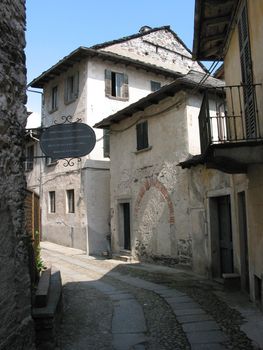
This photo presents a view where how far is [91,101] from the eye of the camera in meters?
17.9

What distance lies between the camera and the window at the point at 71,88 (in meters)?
18.8

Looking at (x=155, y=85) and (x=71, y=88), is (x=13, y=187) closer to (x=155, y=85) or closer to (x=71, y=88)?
(x=71, y=88)

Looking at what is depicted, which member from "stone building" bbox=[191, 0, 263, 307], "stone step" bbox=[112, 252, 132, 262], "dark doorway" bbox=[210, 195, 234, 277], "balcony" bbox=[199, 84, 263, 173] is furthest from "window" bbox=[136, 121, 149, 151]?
"balcony" bbox=[199, 84, 263, 173]

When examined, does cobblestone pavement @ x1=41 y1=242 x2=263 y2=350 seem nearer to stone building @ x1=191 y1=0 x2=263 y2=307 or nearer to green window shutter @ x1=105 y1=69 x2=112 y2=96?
stone building @ x1=191 y1=0 x2=263 y2=307

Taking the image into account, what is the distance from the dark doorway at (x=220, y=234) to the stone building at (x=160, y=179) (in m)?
0.36

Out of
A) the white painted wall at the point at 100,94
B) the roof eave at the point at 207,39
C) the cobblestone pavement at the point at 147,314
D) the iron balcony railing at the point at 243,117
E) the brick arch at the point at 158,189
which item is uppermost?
the white painted wall at the point at 100,94

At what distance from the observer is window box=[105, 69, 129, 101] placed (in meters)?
18.5

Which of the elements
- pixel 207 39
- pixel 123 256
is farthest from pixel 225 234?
pixel 123 256

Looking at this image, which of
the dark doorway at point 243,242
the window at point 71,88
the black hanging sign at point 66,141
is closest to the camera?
the black hanging sign at point 66,141

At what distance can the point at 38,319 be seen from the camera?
4.84 metres

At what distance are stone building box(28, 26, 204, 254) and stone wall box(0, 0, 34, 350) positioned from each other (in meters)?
13.3

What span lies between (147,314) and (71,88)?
14.3 m

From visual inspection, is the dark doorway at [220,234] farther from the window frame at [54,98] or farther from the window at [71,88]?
the window frame at [54,98]

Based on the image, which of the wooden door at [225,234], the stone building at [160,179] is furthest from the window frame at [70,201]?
the wooden door at [225,234]
